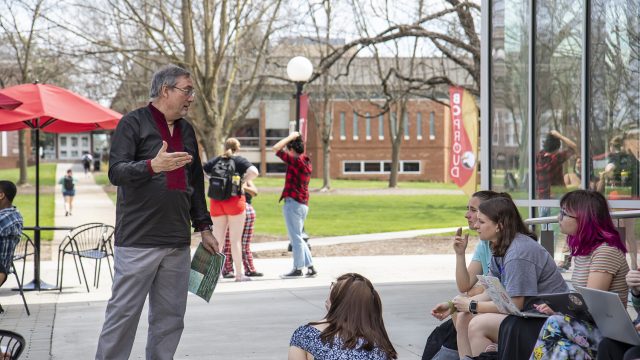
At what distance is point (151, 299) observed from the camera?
Result: 571cm

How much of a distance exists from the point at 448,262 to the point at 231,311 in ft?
20.6

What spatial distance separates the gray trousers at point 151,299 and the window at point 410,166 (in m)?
75.9

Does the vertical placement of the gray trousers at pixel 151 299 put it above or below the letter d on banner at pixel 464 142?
below

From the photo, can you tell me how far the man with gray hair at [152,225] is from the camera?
552 cm

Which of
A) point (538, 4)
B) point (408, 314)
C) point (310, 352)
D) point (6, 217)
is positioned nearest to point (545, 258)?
point (310, 352)

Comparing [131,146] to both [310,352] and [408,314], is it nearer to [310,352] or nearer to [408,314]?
[310,352]

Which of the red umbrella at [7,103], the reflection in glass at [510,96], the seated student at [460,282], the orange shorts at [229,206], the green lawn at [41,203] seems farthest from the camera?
the green lawn at [41,203]

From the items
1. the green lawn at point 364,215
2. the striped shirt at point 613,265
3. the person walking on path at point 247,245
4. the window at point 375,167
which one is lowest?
the green lawn at point 364,215

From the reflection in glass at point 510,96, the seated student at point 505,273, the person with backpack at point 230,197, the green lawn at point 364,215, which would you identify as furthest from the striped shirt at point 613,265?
the green lawn at point 364,215

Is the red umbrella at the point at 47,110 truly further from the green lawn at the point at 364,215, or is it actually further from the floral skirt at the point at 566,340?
the green lawn at the point at 364,215

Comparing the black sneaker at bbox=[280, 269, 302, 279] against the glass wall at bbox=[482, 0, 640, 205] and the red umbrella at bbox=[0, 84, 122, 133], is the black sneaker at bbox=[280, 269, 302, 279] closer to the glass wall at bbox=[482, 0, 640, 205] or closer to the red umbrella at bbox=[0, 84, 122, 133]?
the glass wall at bbox=[482, 0, 640, 205]

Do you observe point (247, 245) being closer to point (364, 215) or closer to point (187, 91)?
point (187, 91)

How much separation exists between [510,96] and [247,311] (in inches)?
176

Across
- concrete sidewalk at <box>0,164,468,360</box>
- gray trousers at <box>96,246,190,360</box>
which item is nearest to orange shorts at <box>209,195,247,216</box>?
concrete sidewalk at <box>0,164,468,360</box>
